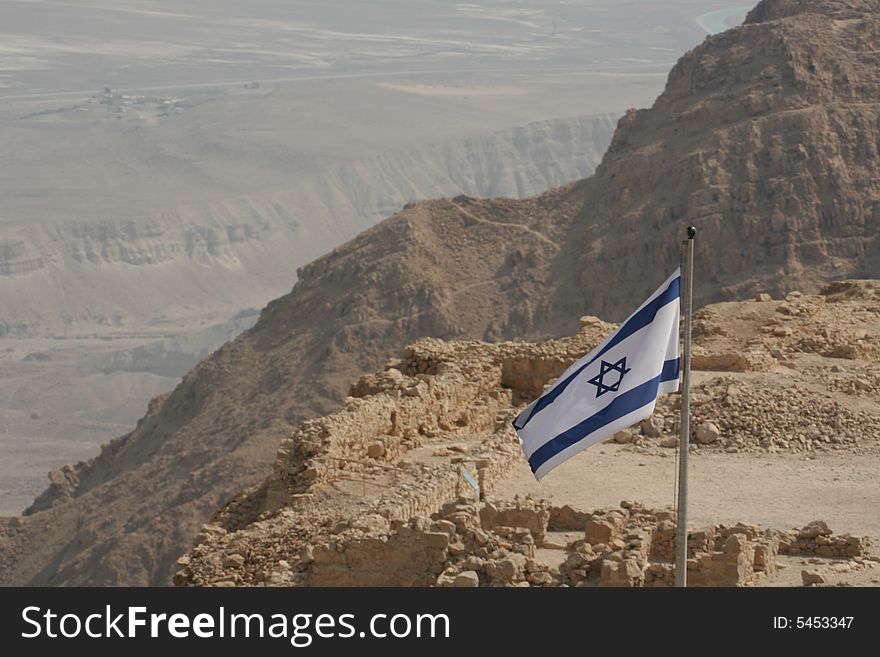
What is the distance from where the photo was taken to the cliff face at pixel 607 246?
59344 mm

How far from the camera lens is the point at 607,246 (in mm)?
64750

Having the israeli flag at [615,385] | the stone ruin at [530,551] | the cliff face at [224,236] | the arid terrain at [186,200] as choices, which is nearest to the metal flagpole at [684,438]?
the israeli flag at [615,385]

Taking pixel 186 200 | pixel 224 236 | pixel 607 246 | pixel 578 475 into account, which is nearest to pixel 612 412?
pixel 578 475

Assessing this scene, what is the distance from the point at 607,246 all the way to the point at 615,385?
160 feet

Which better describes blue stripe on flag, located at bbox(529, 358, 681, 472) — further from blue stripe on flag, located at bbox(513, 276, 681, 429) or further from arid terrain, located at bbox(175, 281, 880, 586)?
arid terrain, located at bbox(175, 281, 880, 586)

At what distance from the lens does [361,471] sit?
26438mm

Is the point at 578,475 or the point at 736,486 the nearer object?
the point at 736,486

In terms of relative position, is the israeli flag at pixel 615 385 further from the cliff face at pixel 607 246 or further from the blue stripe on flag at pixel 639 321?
the cliff face at pixel 607 246

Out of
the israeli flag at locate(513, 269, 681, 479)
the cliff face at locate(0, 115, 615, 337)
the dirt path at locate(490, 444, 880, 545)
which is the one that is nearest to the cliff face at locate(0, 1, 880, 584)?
the dirt path at locate(490, 444, 880, 545)
